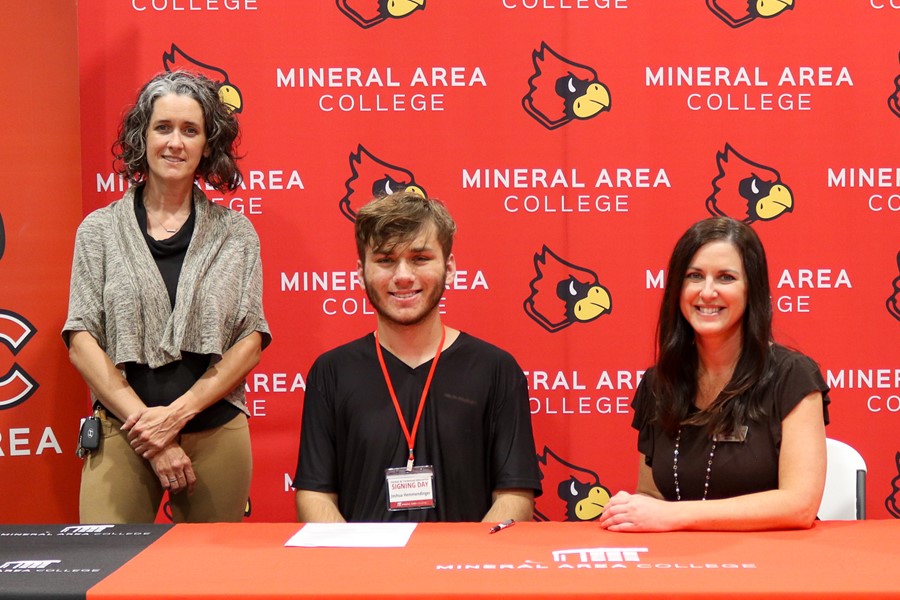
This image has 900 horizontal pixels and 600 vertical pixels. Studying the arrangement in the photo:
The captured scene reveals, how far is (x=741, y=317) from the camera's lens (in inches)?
85.1

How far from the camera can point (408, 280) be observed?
87.3 inches

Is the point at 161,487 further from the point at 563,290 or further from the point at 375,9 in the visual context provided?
the point at 375,9

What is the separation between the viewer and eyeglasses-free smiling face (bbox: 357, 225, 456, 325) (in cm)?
223

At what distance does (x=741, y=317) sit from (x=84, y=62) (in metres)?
2.42

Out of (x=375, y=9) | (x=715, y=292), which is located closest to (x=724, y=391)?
(x=715, y=292)

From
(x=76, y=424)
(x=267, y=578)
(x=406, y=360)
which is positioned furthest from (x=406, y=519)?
(x=76, y=424)

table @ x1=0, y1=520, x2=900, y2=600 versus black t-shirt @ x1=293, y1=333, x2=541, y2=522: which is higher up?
black t-shirt @ x1=293, y1=333, x2=541, y2=522

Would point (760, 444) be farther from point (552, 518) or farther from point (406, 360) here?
point (552, 518)

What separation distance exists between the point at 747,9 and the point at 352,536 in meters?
2.43

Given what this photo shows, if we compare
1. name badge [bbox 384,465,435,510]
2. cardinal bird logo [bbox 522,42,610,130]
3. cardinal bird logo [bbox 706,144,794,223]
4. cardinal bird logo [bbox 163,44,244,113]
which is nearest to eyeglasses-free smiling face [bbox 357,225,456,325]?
name badge [bbox 384,465,435,510]

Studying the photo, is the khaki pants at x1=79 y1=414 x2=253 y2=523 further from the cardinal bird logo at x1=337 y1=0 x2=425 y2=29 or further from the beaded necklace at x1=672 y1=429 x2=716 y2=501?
the cardinal bird logo at x1=337 y1=0 x2=425 y2=29

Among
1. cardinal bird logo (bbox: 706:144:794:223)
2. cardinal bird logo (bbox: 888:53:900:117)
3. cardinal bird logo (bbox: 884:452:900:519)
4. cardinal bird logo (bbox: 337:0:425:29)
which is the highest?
cardinal bird logo (bbox: 337:0:425:29)

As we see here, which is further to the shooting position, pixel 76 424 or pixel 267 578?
pixel 76 424

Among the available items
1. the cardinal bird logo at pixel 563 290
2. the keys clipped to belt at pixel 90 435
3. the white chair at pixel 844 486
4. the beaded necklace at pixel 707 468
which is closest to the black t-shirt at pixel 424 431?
the beaded necklace at pixel 707 468
